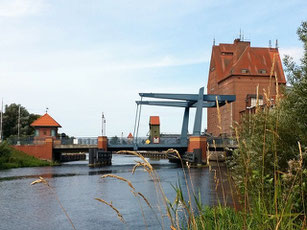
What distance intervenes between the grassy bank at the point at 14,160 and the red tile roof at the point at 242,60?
34.8m

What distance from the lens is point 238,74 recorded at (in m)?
65.4

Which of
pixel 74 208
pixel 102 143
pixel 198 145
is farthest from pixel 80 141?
pixel 74 208

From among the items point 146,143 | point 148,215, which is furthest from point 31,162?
point 148,215

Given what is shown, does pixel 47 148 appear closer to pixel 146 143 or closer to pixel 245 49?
pixel 146 143

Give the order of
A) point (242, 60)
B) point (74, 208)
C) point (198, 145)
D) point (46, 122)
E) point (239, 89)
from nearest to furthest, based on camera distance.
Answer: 1. point (74, 208)
2. point (198, 145)
3. point (46, 122)
4. point (239, 89)
5. point (242, 60)

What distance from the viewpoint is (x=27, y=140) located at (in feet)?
168

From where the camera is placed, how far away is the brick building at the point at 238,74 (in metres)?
64.1

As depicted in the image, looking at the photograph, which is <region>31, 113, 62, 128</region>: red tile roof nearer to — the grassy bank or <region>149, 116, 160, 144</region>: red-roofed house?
the grassy bank

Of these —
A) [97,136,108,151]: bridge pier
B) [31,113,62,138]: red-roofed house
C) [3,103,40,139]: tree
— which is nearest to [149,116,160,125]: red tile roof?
[31,113,62,138]: red-roofed house

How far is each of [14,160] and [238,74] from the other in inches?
1521

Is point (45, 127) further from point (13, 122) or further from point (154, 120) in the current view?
point (154, 120)

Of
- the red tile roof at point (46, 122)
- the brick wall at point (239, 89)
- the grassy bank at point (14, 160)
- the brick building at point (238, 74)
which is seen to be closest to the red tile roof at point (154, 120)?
the brick building at point (238, 74)

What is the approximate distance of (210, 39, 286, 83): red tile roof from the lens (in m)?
66.8

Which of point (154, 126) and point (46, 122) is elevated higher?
point (154, 126)
